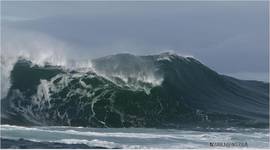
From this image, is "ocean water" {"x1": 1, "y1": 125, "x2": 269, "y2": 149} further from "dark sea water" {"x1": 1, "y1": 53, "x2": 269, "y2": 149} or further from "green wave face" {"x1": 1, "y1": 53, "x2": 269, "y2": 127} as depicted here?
"green wave face" {"x1": 1, "y1": 53, "x2": 269, "y2": 127}

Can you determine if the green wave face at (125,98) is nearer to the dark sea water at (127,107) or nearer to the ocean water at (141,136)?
the dark sea water at (127,107)

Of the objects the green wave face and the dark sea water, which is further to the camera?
the green wave face

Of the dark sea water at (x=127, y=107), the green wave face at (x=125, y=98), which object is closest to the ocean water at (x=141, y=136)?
the dark sea water at (x=127, y=107)

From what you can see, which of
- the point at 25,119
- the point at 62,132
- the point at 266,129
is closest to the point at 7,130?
the point at 62,132

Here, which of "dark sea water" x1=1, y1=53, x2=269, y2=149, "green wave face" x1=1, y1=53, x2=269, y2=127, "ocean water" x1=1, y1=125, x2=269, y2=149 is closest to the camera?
"ocean water" x1=1, y1=125, x2=269, y2=149

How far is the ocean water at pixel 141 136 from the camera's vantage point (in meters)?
17.0

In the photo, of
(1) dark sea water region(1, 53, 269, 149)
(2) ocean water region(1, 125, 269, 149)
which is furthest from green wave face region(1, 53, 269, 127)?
(2) ocean water region(1, 125, 269, 149)

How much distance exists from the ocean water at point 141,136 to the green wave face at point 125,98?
5.75ft

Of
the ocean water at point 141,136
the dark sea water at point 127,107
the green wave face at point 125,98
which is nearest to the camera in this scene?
the ocean water at point 141,136

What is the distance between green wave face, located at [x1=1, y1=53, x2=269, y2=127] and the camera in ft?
73.7

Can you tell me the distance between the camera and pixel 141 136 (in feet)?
61.5

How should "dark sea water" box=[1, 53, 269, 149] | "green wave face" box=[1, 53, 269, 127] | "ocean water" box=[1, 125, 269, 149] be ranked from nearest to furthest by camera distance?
"ocean water" box=[1, 125, 269, 149] → "dark sea water" box=[1, 53, 269, 149] → "green wave face" box=[1, 53, 269, 127]

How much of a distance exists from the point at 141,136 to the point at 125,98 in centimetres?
550

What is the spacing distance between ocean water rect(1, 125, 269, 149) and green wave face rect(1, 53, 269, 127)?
1754mm
